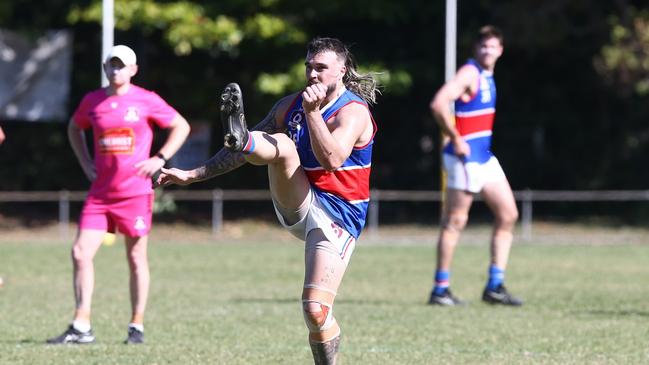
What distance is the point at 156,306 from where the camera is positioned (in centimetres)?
1078

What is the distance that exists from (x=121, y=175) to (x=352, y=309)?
2.88m

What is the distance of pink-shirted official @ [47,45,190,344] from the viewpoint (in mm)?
8422

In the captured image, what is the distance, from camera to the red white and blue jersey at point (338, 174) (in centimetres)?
629


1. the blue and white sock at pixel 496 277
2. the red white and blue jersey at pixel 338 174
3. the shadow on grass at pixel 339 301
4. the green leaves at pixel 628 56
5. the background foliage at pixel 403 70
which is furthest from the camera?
the background foliage at pixel 403 70

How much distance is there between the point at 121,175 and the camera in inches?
336

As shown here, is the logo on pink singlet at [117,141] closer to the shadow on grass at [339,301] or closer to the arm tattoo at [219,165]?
the arm tattoo at [219,165]

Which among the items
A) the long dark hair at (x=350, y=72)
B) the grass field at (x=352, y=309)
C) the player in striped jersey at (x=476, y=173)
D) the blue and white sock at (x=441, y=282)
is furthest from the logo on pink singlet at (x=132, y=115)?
the blue and white sock at (x=441, y=282)

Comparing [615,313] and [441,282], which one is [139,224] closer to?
[441,282]

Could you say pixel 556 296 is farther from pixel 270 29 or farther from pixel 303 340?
pixel 270 29

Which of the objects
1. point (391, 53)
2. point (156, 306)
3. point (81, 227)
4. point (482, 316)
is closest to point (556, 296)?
point (482, 316)

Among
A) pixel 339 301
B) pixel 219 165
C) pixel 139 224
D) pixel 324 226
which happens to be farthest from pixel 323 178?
pixel 339 301

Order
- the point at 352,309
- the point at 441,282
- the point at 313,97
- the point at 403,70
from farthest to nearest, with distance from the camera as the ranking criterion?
the point at 403,70
the point at 441,282
the point at 352,309
the point at 313,97

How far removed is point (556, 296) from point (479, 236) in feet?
31.2

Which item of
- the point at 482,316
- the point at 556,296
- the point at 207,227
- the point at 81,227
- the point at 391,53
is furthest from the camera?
the point at 391,53
